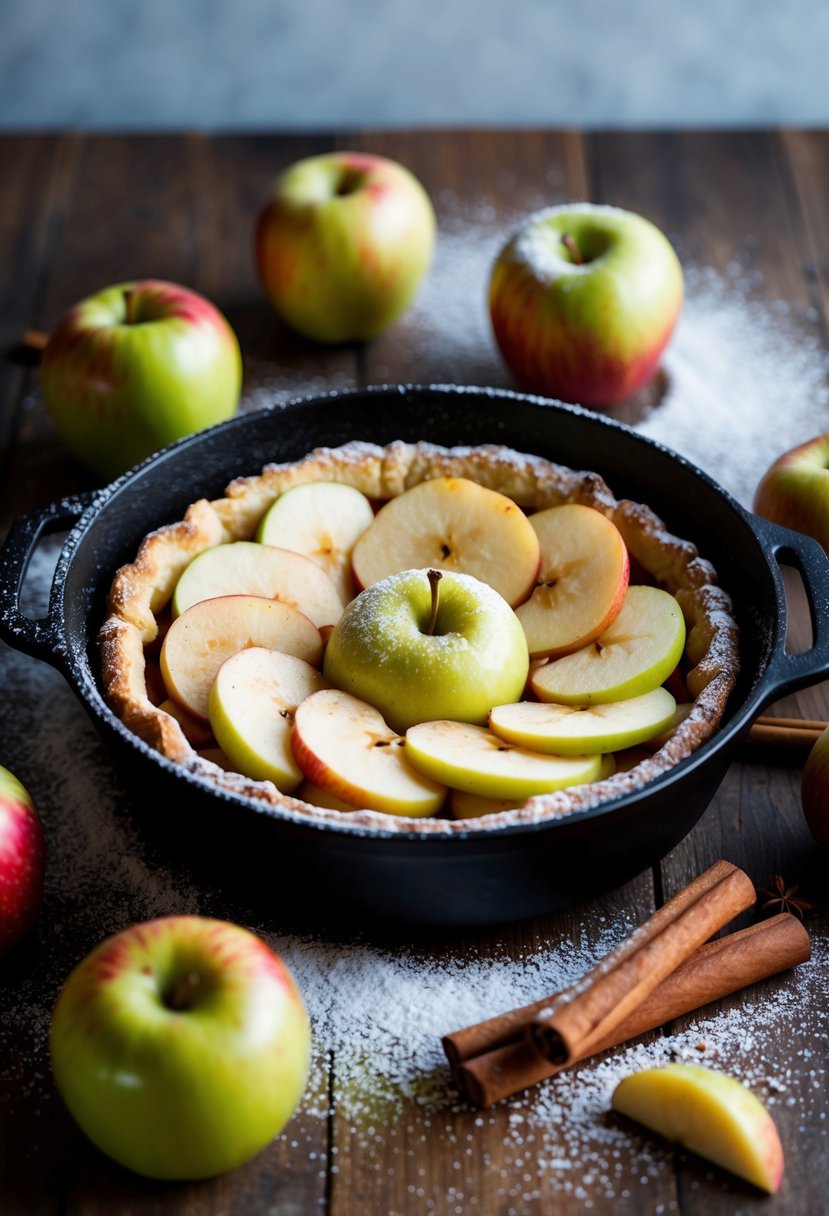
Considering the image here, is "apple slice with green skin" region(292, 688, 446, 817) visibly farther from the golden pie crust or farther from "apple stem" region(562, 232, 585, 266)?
"apple stem" region(562, 232, 585, 266)

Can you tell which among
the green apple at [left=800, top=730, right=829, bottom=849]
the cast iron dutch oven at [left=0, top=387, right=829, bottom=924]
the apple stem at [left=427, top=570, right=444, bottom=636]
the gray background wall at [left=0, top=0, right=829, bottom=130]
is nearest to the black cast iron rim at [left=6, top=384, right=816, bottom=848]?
the cast iron dutch oven at [left=0, top=387, right=829, bottom=924]

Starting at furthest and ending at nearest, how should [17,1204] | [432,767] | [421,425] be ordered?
1. [421,425]
2. [432,767]
3. [17,1204]

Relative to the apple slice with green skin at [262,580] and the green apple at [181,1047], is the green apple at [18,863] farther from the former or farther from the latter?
the apple slice with green skin at [262,580]

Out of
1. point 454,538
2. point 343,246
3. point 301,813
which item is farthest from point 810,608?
point 343,246

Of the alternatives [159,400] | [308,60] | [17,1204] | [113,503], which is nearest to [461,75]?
[308,60]

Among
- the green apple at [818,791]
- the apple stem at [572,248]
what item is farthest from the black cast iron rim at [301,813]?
the apple stem at [572,248]

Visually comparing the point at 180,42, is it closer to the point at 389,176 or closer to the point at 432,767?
the point at 389,176
